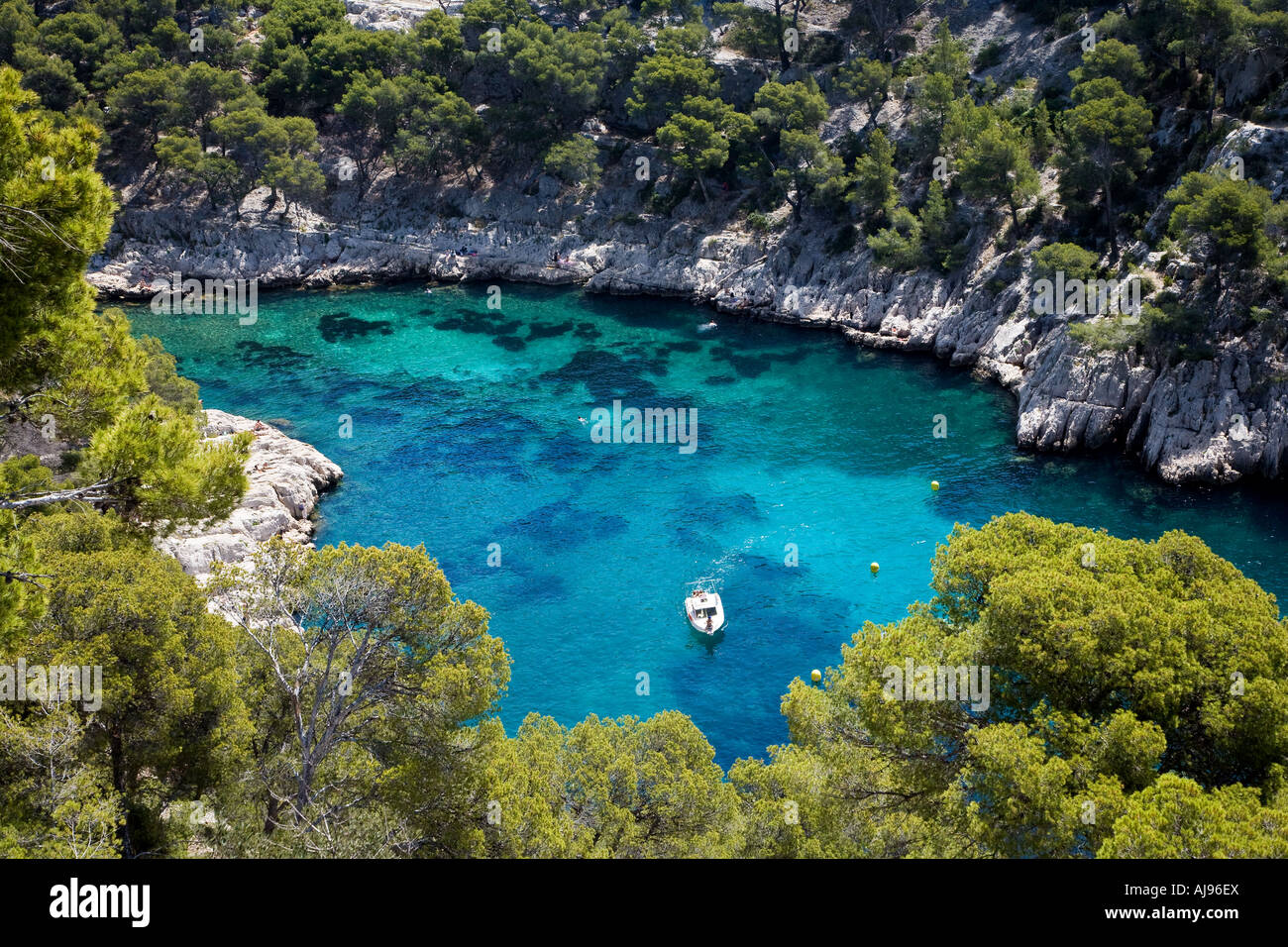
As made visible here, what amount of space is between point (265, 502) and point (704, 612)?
63.6ft

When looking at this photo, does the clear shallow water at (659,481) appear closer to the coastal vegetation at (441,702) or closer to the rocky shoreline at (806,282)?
the rocky shoreline at (806,282)

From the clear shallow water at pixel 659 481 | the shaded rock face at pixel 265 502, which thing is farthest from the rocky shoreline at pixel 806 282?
the shaded rock face at pixel 265 502

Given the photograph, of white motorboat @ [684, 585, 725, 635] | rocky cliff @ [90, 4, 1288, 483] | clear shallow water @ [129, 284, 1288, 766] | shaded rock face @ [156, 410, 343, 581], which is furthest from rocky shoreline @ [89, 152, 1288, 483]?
shaded rock face @ [156, 410, 343, 581]

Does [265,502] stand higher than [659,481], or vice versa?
[659,481]

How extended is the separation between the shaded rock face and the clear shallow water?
124 cm

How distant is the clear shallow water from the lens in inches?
1444

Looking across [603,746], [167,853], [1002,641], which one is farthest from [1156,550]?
[167,853]

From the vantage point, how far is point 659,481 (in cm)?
4688

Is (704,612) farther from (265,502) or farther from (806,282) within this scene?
(806,282)

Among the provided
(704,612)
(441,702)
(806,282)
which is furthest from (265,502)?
(806,282)

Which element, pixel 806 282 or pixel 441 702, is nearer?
pixel 441 702

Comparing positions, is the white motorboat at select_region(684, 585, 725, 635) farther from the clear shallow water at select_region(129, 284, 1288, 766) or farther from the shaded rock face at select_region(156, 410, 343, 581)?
the shaded rock face at select_region(156, 410, 343, 581)
